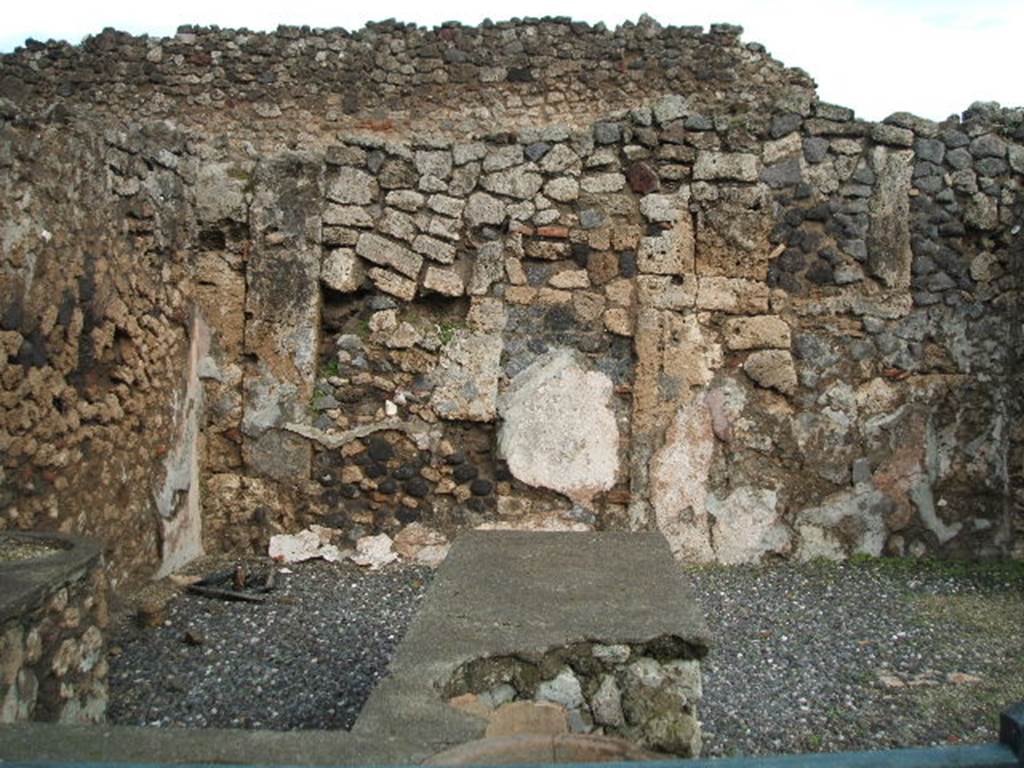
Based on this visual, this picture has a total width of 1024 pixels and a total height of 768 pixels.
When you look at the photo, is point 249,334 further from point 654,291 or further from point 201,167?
point 654,291

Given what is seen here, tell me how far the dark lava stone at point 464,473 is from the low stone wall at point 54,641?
2.56 meters

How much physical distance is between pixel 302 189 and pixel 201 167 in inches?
22.8

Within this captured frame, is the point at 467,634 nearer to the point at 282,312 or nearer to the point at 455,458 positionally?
the point at 455,458

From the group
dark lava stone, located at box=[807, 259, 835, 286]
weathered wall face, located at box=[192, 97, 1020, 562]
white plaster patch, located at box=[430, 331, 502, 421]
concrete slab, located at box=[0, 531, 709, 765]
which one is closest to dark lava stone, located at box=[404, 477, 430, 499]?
weathered wall face, located at box=[192, 97, 1020, 562]

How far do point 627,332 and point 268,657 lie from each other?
253 cm

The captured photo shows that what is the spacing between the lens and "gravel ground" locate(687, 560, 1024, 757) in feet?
9.97

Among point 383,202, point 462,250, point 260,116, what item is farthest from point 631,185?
point 260,116

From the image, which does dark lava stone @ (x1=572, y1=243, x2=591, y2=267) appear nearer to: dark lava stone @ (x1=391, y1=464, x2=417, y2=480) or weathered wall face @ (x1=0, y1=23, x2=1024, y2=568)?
weathered wall face @ (x1=0, y1=23, x2=1024, y2=568)

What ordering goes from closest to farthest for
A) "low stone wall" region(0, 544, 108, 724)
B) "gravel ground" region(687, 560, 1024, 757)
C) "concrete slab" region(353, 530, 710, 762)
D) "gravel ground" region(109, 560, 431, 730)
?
"concrete slab" region(353, 530, 710, 762), "low stone wall" region(0, 544, 108, 724), "gravel ground" region(687, 560, 1024, 757), "gravel ground" region(109, 560, 431, 730)

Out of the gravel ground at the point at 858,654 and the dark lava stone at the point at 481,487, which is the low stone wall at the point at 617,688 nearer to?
the gravel ground at the point at 858,654

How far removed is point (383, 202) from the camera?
523 cm

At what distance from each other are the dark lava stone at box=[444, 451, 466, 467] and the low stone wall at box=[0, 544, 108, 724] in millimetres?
2553

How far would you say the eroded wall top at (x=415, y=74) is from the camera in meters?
10.3

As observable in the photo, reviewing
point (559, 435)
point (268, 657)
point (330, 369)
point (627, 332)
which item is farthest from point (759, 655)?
point (330, 369)
